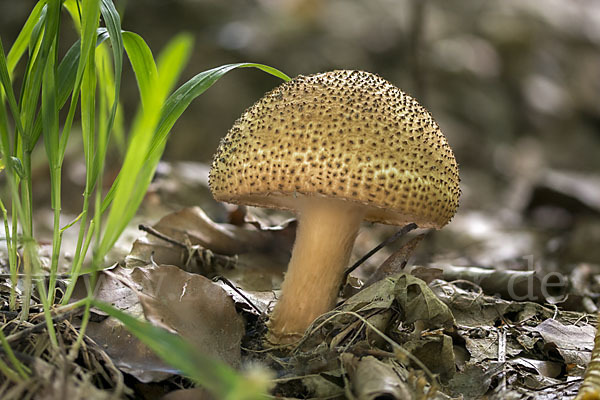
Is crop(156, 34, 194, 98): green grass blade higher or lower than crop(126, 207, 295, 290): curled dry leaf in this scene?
higher

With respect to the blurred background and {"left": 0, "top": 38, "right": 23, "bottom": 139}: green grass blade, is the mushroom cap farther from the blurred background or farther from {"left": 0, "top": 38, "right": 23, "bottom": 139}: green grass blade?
the blurred background

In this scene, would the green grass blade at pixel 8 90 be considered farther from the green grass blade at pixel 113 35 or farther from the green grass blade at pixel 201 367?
the green grass blade at pixel 201 367

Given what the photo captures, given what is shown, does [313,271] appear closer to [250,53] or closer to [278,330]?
[278,330]

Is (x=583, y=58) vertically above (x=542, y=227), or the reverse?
(x=583, y=58)

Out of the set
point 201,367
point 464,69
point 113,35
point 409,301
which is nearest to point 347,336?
point 409,301

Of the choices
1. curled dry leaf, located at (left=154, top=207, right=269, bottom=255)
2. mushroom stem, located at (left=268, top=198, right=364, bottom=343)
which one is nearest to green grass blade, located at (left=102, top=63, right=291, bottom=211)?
mushroom stem, located at (left=268, top=198, right=364, bottom=343)

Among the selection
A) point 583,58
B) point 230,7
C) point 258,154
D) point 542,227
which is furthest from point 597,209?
point 583,58
